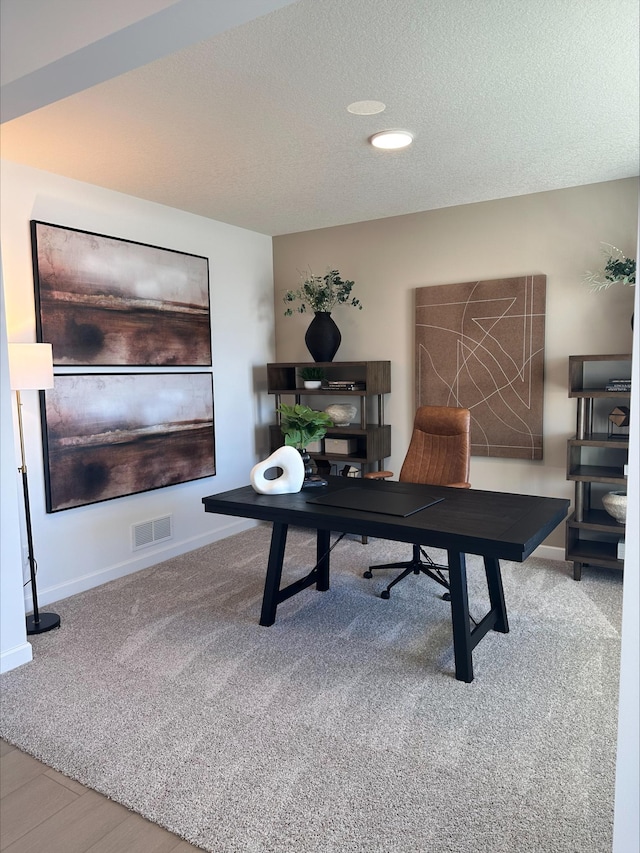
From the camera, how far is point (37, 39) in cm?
188

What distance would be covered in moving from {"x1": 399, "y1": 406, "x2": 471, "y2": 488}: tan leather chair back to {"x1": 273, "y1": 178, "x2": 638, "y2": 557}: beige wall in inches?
34.1

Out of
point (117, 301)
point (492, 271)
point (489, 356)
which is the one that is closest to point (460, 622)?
point (489, 356)

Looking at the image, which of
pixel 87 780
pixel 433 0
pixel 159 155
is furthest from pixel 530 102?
pixel 87 780

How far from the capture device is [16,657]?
2746 millimetres

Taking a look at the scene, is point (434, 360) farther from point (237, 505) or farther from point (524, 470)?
point (237, 505)

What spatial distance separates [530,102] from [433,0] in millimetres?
922

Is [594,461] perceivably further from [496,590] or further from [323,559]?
[323,559]

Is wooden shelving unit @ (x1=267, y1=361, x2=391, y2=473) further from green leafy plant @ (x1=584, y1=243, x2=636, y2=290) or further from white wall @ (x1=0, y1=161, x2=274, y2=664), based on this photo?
green leafy plant @ (x1=584, y1=243, x2=636, y2=290)

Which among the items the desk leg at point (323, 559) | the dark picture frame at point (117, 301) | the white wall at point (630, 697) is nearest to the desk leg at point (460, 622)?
the desk leg at point (323, 559)

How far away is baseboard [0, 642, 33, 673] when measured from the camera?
270 centimetres

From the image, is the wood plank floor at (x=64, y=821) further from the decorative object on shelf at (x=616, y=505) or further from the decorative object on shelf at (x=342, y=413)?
the decorative object on shelf at (x=342, y=413)

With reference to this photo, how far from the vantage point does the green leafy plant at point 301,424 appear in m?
3.10

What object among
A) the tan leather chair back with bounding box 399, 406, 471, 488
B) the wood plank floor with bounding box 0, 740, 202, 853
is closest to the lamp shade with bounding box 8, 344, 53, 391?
the wood plank floor with bounding box 0, 740, 202, 853

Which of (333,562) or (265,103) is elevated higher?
(265,103)
